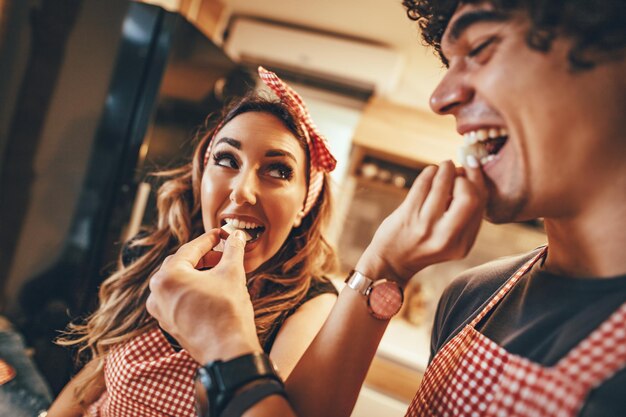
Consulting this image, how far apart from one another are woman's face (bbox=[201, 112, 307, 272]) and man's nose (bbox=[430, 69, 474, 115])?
52 centimetres

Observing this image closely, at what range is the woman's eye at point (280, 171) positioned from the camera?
116cm

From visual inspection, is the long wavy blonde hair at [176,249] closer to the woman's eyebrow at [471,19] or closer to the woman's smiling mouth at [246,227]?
the woman's smiling mouth at [246,227]

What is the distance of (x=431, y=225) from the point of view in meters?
0.67

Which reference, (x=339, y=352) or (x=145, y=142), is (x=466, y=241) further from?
(x=145, y=142)

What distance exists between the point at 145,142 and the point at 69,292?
825 mm

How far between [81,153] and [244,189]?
1213 millimetres

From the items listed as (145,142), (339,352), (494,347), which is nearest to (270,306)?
(339,352)

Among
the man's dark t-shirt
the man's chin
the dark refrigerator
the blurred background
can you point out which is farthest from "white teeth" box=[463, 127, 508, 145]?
the dark refrigerator

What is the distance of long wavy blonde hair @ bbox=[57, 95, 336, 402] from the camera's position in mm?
1188

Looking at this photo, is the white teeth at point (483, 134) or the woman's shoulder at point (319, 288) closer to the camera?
the white teeth at point (483, 134)

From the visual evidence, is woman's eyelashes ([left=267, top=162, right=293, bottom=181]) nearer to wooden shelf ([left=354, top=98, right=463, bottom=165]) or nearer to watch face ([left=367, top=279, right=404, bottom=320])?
watch face ([left=367, top=279, right=404, bottom=320])

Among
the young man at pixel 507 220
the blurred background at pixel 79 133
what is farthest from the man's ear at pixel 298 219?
the young man at pixel 507 220

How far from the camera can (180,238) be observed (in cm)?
135

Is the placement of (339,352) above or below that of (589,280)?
below
